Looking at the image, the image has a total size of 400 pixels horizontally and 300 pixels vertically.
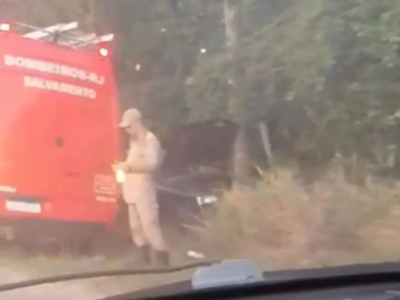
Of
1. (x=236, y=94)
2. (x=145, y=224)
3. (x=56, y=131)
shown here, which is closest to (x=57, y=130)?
(x=56, y=131)

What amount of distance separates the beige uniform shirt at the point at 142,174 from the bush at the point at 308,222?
0.47 ft

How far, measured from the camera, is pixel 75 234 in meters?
1.64

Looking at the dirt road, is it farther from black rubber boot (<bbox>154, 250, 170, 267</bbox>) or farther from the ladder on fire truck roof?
the ladder on fire truck roof

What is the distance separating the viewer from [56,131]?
161 centimetres

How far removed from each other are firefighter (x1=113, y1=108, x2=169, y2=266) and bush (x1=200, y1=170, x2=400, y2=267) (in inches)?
4.1

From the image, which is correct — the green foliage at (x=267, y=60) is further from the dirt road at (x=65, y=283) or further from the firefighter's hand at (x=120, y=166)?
the dirt road at (x=65, y=283)

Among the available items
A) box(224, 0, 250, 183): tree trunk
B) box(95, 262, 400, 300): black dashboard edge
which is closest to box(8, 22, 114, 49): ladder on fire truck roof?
box(224, 0, 250, 183): tree trunk

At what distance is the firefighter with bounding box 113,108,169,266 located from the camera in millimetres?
1676

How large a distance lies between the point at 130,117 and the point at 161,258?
275 millimetres

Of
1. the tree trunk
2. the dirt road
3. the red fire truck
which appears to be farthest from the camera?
the tree trunk

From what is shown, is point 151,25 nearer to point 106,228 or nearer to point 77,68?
point 77,68

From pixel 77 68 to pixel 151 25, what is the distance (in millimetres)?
200

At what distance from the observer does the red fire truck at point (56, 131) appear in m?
1.58

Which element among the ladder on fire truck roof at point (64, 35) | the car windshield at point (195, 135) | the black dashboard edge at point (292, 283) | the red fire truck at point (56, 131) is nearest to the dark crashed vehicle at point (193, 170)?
the car windshield at point (195, 135)
